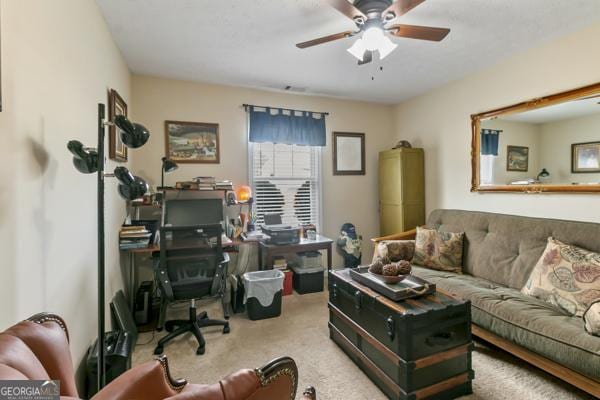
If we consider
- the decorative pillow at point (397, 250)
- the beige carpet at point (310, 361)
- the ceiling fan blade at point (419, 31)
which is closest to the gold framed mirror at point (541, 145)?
the decorative pillow at point (397, 250)

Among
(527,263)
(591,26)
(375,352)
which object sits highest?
(591,26)

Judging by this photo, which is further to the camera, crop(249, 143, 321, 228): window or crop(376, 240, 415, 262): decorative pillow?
crop(249, 143, 321, 228): window

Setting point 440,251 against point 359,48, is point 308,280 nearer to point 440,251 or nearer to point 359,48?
point 440,251

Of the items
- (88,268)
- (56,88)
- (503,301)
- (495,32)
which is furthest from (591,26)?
(88,268)

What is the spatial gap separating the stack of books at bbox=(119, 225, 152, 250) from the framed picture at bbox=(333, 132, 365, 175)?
253cm

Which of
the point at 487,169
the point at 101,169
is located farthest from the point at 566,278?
the point at 101,169

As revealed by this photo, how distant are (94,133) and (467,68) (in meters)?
3.53

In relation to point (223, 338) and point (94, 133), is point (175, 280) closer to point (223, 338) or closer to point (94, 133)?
point (223, 338)

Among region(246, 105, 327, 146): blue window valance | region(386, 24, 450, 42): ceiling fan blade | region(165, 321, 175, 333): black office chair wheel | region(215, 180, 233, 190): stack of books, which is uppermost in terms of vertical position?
region(386, 24, 450, 42): ceiling fan blade

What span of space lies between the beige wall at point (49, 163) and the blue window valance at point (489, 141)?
141 inches

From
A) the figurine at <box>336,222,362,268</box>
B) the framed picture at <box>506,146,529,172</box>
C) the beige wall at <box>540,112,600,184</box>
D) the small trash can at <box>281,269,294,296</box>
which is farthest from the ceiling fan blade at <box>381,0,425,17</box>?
the figurine at <box>336,222,362,268</box>

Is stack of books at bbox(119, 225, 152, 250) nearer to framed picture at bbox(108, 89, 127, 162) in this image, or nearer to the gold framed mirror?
framed picture at bbox(108, 89, 127, 162)

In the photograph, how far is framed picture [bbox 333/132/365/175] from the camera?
4156mm

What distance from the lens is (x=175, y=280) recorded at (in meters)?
2.29
